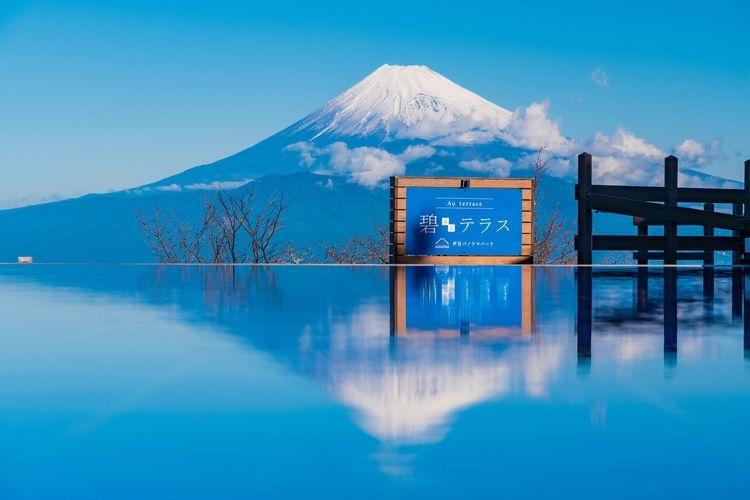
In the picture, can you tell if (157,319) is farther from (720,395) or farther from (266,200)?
(266,200)

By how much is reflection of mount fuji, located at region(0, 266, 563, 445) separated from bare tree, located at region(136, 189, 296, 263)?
7561 millimetres

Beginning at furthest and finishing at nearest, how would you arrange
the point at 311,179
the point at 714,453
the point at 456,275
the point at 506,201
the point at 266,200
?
the point at 311,179 → the point at 266,200 → the point at 506,201 → the point at 456,275 → the point at 714,453

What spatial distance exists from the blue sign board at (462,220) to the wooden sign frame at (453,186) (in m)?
0.06

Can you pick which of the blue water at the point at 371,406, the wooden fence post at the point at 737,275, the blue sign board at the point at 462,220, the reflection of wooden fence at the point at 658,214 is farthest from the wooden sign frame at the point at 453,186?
the blue water at the point at 371,406

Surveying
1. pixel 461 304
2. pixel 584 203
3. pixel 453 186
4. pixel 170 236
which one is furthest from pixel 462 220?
pixel 461 304

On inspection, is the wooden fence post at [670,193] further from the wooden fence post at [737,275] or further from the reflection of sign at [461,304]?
the reflection of sign at [461,304]

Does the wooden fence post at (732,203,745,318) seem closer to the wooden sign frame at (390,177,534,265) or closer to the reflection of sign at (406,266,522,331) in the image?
the reflection of sign at (406,266,522,331)

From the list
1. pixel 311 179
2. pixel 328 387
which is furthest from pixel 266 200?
pixel 311 179

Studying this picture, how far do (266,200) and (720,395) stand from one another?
12.7 meters

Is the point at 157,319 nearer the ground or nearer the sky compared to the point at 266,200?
nearer the ground

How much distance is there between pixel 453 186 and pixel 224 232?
457 centimetres

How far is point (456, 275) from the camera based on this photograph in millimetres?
10367

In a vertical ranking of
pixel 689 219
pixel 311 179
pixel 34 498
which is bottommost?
pixel 34 498

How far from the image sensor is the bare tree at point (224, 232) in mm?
15023
